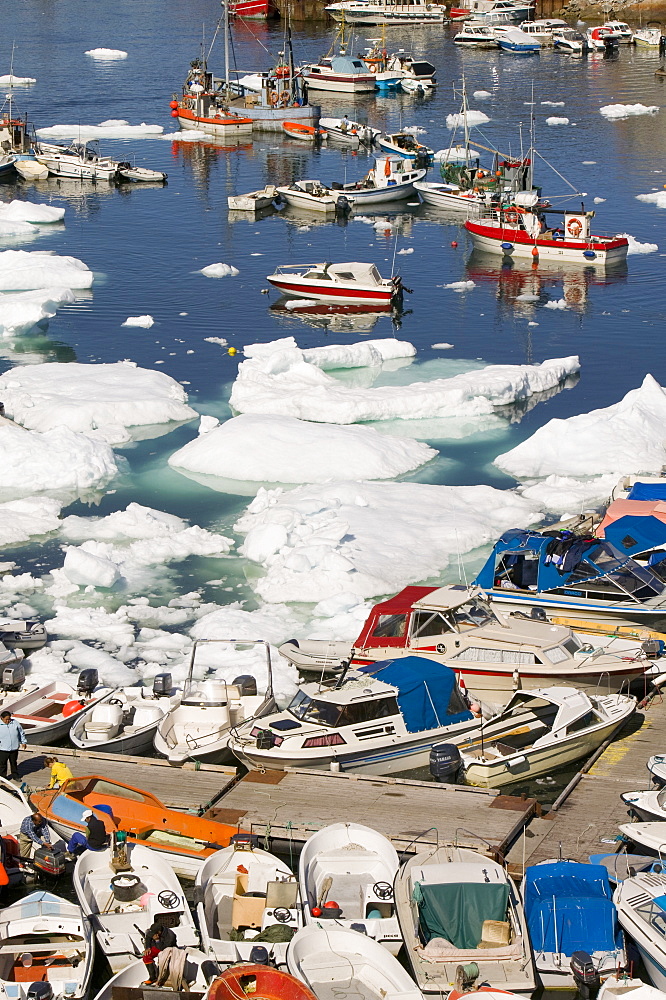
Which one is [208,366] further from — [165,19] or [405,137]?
[165,19]

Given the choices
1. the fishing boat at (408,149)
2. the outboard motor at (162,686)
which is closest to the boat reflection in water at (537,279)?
the fishing boat at (408,149)

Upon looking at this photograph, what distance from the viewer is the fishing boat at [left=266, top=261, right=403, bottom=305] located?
49812mm

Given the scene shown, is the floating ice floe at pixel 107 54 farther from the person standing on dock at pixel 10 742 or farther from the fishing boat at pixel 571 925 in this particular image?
the fishing boat at pixel 571 925

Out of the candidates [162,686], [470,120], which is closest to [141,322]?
[162,686]

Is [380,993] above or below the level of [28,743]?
above

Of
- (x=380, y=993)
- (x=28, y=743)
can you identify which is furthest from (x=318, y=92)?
(x=380, y=993)

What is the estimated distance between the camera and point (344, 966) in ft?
51.8

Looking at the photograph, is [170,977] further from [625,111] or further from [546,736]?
[625,111]

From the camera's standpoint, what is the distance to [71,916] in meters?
17.1

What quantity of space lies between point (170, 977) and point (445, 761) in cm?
657

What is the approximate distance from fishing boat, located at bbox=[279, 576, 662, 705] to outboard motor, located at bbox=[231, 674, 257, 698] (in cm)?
128

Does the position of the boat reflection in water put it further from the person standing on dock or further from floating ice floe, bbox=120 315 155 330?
the person standing on dock

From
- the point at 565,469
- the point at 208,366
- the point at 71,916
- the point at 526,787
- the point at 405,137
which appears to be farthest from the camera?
the point at 405,137

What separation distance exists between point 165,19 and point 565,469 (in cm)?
11491
